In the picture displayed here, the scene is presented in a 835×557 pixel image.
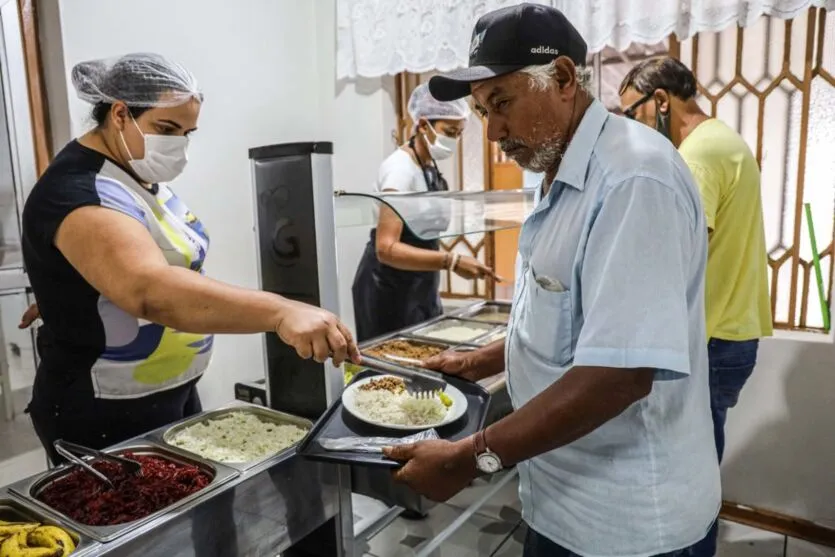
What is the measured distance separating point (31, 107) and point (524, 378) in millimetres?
2031

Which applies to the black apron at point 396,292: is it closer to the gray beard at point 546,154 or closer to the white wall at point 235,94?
the white wall at point 235,94

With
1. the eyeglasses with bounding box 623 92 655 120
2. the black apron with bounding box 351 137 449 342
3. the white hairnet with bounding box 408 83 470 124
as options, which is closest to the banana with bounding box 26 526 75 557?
the black apron with bounding box 351 137 449 342

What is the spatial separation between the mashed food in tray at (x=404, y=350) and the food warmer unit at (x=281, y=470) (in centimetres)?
40

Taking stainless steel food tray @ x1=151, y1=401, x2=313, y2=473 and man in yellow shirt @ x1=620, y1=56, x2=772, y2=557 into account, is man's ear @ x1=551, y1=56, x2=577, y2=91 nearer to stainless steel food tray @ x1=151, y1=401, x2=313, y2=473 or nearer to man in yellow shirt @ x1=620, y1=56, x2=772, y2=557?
stainless steel food tray @ x1=151, y1=401, x2=313, y2=473

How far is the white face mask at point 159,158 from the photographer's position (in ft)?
4.63

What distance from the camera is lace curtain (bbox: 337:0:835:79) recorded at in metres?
2.31

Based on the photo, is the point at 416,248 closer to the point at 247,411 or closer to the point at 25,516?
the point at 247,411

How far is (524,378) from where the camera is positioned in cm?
108

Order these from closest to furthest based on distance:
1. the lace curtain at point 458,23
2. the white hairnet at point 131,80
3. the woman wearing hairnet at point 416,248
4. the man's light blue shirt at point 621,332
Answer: the man's light blue shirt at point 621,332 < the white hairnet at point 131,80 < the lace curtain at point 458,23 < the woman wearing hairnet at point 416,248

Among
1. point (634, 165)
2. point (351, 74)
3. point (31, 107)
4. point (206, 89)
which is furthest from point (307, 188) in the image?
point (351, 74)

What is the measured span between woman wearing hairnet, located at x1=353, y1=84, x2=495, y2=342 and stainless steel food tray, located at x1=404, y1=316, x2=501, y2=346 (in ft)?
0.67

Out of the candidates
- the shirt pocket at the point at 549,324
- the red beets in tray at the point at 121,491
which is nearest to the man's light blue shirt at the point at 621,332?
the shirt pocket at the point at 549,324

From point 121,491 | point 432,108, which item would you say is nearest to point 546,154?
point 121,491

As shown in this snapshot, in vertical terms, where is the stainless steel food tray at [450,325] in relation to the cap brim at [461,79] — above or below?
below
